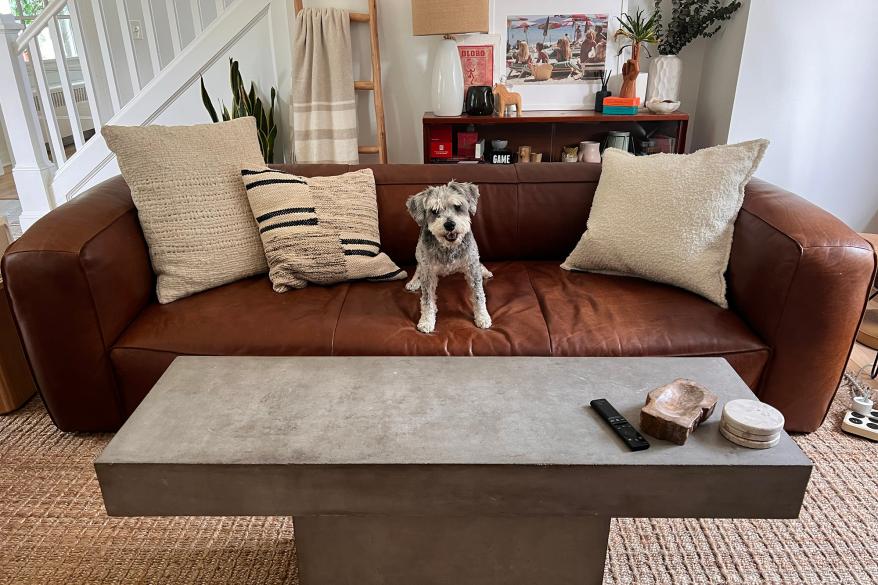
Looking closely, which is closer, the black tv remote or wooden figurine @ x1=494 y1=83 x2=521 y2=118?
the black tv remote

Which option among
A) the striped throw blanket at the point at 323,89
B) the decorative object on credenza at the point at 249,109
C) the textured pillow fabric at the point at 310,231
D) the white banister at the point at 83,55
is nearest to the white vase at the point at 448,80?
the striped throw blanket at the point at 323,89

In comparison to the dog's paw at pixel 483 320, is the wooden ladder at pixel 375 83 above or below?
above

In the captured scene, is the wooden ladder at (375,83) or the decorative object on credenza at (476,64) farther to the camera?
the decorative object on credenza at (476,64)

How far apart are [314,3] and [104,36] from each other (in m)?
1.19

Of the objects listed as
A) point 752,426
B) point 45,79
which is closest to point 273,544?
point 752,426

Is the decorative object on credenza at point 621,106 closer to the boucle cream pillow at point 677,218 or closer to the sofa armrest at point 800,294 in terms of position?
the boucle cream pillow at point 677,218

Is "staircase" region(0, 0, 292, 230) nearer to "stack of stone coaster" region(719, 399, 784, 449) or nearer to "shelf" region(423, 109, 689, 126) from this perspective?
"shelf" region(423, 109, 689, 126)

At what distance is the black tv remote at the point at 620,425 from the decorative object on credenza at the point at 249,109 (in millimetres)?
2552

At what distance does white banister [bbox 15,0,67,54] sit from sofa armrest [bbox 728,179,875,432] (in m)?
3.62

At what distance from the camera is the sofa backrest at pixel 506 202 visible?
7.54 feet

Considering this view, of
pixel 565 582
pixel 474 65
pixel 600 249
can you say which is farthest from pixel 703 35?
pixel 565 582

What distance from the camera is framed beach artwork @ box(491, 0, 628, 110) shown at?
11.0 feet

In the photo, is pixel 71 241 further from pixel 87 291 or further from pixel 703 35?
pixel 703 35

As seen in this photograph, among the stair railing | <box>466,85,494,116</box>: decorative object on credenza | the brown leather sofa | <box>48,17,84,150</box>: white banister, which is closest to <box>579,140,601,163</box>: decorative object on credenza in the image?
<box>466,85,494,116</box>: decorative object on credenza
